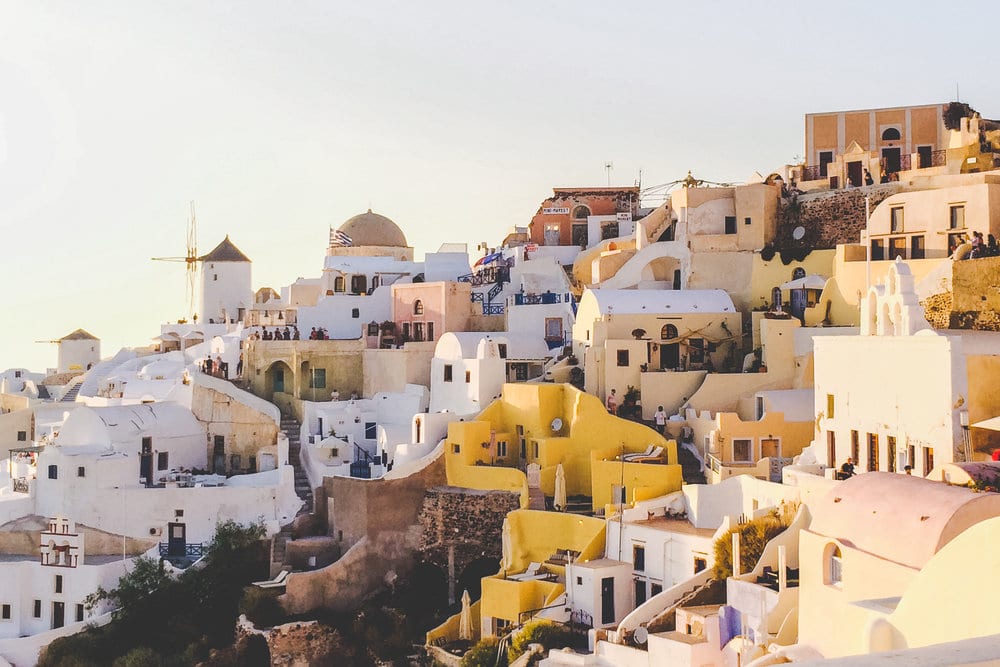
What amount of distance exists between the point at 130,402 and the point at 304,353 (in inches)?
252

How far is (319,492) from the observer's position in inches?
1251

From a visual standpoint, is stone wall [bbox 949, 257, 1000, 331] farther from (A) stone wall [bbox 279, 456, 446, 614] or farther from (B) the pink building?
(B) the pink building

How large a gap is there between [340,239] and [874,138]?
66.5ft

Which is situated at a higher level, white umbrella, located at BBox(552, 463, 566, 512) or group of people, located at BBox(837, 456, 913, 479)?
group of people, located at BBox(837, 456, 913, 479)

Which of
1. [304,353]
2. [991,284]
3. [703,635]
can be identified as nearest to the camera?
[703,635]

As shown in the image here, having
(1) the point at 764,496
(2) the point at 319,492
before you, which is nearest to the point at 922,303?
(1) the point at 764,496

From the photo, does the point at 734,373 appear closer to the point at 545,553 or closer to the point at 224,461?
the point at 545,553

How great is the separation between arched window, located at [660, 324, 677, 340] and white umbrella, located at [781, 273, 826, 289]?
310 cm

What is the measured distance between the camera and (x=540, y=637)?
21859 millimetres

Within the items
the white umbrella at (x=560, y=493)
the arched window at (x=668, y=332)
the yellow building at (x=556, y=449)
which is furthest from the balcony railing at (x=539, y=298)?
the white umbrella at (x=560, y=493)

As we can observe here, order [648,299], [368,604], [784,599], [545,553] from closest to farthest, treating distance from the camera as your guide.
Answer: [784,599]
[545,553]
[368,604]
[648,299]

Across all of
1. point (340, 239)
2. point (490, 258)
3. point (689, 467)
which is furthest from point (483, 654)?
point (340, 239)

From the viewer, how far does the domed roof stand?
46438 millimetres

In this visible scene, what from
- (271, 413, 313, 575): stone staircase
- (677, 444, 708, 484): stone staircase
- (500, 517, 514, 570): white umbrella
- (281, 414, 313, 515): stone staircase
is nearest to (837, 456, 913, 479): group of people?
(677, 444, 708, 484): stone staircase
